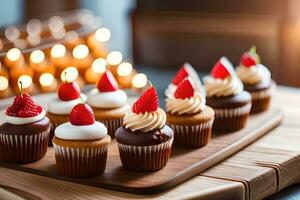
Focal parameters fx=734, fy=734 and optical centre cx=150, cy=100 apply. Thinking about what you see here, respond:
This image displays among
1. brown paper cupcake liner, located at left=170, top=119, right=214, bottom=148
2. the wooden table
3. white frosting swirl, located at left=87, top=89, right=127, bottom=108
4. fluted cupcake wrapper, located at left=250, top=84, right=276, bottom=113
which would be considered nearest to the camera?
the wooden table

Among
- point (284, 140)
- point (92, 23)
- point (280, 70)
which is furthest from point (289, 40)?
point (284, 140)

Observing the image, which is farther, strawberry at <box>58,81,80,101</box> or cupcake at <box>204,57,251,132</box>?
cupcake at <box>204,57,251,132</box>

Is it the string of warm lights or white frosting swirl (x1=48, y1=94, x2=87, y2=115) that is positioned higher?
white frosting swirl (x1=48, y1=94, x2=87, y2=115)

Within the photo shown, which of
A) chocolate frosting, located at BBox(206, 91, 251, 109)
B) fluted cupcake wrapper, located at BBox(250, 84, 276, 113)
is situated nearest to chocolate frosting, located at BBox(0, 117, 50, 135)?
chocolate frosting, located at BBox(206, 91, 251, 109)

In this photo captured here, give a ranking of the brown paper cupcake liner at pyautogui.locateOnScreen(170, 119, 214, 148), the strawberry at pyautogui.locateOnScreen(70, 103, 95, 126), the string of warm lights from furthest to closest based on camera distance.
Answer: the string of warm lights, the brown paper cupcake liner at pyautogui.locateOnScreen(170, 119, 214, 148), the strawberry at pyautogui.locateOnScreen(70, 103, 95, 126)

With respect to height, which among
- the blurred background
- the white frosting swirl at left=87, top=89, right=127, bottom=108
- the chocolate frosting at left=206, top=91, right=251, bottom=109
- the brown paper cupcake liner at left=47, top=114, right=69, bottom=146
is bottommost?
the blurred background

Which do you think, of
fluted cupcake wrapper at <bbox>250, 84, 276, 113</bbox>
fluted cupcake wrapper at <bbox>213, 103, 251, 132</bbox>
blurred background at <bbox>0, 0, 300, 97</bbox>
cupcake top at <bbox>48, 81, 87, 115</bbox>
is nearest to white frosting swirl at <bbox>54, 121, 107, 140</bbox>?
cupcake top at <bbox>48, 81, 87, 115</bbox>

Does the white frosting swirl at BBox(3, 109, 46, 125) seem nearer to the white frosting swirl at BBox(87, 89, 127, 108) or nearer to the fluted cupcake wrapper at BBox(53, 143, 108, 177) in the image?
the fluted cupcake wrapper at BBox(53, 143, 108, 177)
